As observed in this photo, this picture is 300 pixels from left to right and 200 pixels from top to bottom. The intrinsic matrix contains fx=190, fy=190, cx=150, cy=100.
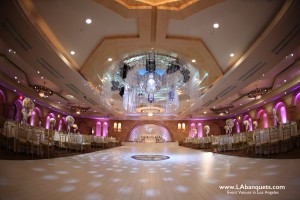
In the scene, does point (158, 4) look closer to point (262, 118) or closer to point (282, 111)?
point (282, 111)

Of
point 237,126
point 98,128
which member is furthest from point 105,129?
point 237,126

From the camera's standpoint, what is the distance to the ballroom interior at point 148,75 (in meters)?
3.00

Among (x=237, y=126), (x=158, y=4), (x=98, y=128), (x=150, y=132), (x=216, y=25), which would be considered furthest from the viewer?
(x=150, y=132)

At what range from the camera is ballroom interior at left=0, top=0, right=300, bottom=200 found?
3.00 m

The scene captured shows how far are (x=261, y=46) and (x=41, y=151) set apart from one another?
8.02m

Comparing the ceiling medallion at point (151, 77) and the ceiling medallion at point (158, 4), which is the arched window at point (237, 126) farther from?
the ceiling medallion at point (158, 4)

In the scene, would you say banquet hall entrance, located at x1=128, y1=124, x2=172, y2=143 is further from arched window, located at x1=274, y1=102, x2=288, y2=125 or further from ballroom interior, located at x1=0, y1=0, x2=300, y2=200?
arched window, located at x1=274, y1=102, x2=288, y2=125

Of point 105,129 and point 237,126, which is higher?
point 237,126

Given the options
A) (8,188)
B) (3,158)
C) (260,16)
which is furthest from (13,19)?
(260,16)

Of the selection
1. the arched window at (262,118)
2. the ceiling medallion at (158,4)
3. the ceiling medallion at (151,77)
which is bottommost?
the arched window at (262,118)

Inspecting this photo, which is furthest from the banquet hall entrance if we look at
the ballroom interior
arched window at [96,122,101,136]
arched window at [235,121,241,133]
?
the ballroom interior

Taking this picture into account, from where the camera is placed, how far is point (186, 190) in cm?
269

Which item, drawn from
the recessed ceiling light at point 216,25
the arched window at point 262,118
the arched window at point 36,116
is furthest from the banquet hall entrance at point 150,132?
the recessed ceiling light at point 216,25

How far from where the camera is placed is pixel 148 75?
11.7m
